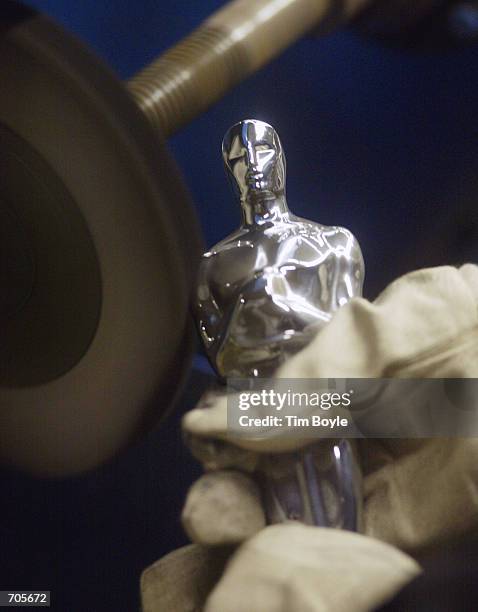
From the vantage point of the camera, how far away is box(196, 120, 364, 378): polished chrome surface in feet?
1.74

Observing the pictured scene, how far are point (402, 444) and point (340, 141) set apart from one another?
47 cm

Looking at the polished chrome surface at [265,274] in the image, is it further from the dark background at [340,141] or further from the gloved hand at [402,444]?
the dark background at [340,141]

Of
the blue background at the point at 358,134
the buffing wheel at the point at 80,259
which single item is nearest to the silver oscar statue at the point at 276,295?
the buffing wheel at the point at 80,259

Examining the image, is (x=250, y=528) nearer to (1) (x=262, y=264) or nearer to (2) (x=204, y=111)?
(1) (x=262, y=264)

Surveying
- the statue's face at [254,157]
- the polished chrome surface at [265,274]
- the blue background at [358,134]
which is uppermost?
the blue background at [358,134]

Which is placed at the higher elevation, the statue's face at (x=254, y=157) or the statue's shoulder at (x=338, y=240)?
the statue's face at (x=254, y=157)

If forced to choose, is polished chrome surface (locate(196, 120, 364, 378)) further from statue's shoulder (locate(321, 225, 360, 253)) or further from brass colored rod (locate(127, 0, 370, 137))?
brass colored rod (locate(127, 0, 370, 137))

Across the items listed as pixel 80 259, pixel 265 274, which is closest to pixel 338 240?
pixel 265 274

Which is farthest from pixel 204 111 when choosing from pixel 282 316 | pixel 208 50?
pixel 282 316

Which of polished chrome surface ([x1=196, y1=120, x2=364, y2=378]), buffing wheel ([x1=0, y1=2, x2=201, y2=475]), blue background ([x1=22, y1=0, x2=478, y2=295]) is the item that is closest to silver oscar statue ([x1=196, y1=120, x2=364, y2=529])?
polished chrome surface ([x1=196, y1=120, x2=364, y2=378])

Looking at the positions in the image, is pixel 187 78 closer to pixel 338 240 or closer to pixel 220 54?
pixel 220 54

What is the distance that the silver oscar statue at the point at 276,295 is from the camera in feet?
1.60

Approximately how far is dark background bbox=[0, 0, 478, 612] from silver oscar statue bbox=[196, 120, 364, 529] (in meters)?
0.23

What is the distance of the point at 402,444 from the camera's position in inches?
20.0
